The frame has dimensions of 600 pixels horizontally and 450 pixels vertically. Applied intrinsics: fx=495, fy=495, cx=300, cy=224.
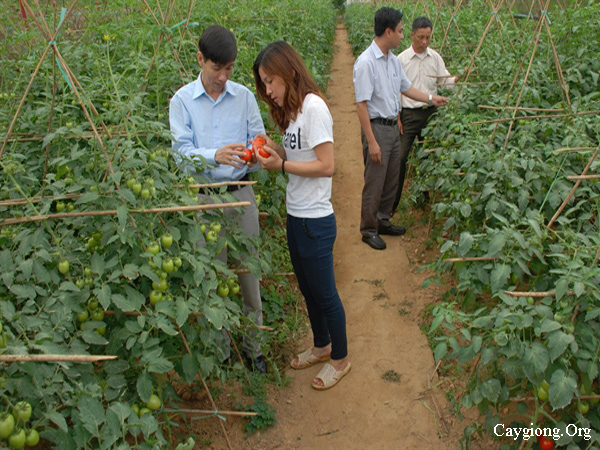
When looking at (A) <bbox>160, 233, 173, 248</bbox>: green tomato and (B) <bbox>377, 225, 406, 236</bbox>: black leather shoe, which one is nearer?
(A) <bbox>160, 233, 173, 248</bbox>: green tomato

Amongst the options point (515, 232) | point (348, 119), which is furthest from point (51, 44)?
point (348, 119)

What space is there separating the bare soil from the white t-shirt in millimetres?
1045

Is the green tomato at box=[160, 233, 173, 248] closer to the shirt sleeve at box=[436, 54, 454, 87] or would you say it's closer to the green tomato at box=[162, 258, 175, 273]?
the green tomato at box=[162, 258, 175, 273]

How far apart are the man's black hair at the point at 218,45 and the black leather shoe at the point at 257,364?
1569 mm

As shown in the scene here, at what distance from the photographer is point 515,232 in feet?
6.70

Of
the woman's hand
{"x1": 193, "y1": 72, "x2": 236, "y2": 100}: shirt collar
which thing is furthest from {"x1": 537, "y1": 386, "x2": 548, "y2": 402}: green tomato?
{"x1": 193, "y1": 72, "x2": 236, "y2": 100}: shirt collar

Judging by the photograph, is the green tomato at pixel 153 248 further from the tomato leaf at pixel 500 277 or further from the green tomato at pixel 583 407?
the green tomato at pixel 583 407

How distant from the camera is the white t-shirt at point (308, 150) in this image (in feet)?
7.13

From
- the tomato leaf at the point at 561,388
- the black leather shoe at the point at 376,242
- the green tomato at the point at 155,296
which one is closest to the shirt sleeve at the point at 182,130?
the green tomato at the point at 155,296

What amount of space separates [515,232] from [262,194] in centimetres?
167

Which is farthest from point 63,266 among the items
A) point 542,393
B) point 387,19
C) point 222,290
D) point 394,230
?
point 394,230

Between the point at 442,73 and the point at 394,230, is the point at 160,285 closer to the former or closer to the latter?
the point at 394,230

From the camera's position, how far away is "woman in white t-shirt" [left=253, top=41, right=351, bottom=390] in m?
2.17

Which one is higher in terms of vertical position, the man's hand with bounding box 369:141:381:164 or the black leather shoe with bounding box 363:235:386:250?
the man's hand with bounding box 369:141:381:164
